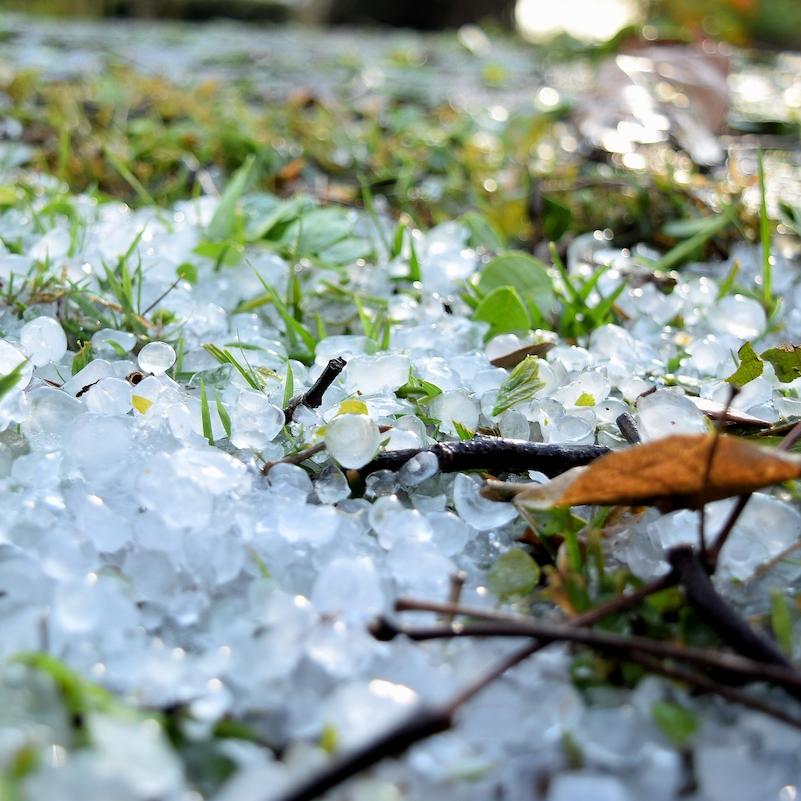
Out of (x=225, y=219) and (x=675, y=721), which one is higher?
(x=225, y=219)

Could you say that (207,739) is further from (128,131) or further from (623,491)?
(128,131)

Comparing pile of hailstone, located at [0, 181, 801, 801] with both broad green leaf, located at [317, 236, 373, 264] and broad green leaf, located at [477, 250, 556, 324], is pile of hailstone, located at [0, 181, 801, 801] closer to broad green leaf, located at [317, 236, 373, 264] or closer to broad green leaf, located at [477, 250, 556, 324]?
broad green leaf, located at [477, 250, 556, 324]

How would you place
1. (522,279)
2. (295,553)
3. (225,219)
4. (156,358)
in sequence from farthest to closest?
(225,219) < (522,279) < (156,358) < (295,553)

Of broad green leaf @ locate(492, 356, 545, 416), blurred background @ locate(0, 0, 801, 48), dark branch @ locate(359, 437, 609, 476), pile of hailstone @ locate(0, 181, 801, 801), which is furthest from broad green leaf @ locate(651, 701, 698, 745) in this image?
blurred background @ locate(0, 0, 801, 48)

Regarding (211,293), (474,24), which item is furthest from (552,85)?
(474,24)

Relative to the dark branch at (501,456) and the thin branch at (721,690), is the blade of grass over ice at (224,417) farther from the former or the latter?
the thin branch at (721,690)

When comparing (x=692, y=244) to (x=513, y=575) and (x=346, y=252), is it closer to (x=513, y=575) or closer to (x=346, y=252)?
(x=346, y=252)

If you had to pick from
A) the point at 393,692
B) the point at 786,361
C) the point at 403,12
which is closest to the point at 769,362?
the point at 786,361
